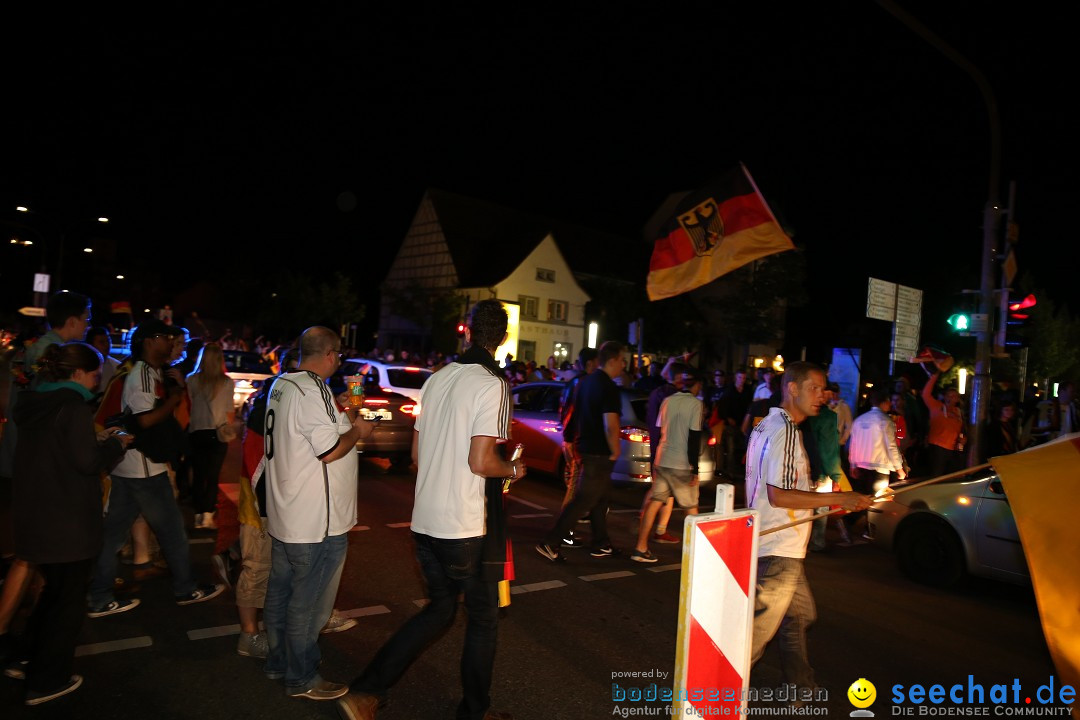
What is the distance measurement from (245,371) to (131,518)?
43.5 feet

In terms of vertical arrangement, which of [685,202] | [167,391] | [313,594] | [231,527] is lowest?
[231,527]

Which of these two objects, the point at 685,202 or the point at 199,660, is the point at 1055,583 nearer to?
the point at 199,660

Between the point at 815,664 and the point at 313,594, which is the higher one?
the point at 313,594

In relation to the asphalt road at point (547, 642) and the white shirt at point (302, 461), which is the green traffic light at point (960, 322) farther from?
the white shirt at point (302, 461)

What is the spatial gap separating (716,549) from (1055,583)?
158 centimetres

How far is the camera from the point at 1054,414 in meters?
16.1

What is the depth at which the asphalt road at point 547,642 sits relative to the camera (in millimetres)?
3871

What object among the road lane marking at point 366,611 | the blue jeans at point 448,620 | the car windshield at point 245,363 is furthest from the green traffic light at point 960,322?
the car windshield at point 245,363

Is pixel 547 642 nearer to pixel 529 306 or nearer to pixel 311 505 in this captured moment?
pixel 311 505

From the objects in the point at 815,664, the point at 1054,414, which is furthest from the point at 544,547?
the point at 1054,414

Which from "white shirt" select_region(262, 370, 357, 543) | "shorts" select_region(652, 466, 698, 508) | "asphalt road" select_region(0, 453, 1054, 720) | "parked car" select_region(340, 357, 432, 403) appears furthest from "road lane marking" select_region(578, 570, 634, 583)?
"parked car" select_region(340, 357, 432, 403)

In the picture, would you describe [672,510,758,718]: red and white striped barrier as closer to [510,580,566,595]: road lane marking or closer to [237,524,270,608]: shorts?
[237,524,270,608]: shorts

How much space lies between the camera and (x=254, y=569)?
4344 millimetres

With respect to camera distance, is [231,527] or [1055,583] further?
[231,527]
